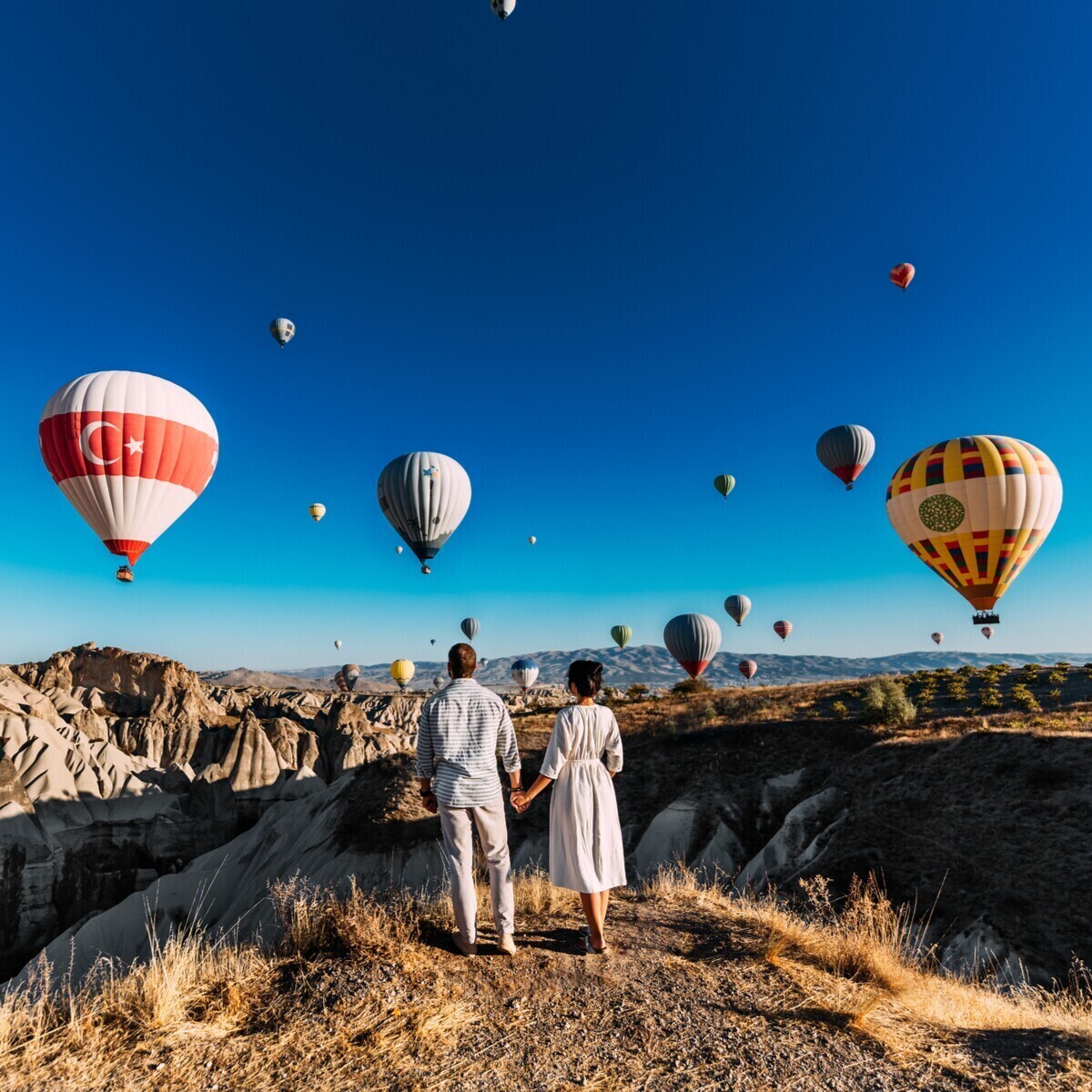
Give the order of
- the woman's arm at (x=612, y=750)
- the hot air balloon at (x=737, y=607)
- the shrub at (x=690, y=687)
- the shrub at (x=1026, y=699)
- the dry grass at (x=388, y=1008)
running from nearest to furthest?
the dry grass at (x=388, y=1008)
the woman's arm at (x=612, y=750)
the shrub at (x=1026, y=699)
the shrub at (x=690, y=687)
the hot air balloon at (x=737, y=607)

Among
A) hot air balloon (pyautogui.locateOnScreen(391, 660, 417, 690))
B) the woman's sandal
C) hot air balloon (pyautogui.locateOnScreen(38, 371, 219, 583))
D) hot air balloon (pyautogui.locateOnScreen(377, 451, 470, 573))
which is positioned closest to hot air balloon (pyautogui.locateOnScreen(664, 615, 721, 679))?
hot air balloon (pyautogui.locateOnScreen(377, 451, 470, 573))

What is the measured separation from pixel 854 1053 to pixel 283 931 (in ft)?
15.2

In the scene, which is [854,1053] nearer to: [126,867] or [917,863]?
[917,863]

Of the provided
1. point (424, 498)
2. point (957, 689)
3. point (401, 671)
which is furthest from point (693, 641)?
point (401, 671)

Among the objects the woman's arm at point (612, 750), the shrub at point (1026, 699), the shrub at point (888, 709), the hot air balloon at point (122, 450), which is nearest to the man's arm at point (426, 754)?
the woman's arm at point (612, 750)

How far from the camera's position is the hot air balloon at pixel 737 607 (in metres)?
55.4

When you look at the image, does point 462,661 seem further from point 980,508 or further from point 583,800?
point 980,508

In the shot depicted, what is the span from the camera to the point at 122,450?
1817 cm

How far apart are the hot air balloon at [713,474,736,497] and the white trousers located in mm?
40826

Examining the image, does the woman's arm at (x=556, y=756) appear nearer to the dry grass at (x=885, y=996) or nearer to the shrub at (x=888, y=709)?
the dry grass at (x=885, y=996)

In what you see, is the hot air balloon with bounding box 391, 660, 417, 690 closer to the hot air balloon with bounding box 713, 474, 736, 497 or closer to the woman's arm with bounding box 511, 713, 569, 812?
the hot air balloon with bounding box 713, 474, 736, 497

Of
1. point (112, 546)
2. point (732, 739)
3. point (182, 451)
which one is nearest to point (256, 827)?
point (112, 546)

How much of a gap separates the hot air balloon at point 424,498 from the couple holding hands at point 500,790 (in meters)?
21.2

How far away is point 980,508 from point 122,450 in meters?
30.7
